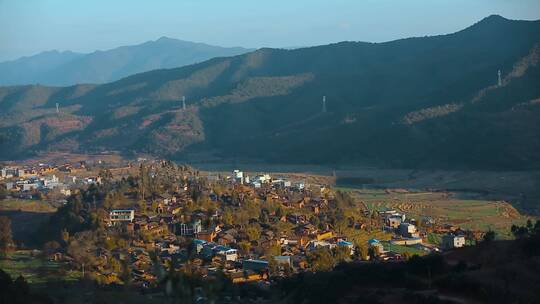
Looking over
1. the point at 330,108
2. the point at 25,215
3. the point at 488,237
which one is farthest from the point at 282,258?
the point at 330,108

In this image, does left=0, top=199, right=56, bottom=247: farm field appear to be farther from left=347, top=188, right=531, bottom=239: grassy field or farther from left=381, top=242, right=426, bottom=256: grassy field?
left=347, top=188, right=531, bottom=239: grassy field

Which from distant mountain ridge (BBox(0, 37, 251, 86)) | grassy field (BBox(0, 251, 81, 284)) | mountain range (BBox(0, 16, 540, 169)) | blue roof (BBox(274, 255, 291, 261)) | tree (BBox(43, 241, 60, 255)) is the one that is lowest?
blue roof (BBox(274, 255, 291, 261))

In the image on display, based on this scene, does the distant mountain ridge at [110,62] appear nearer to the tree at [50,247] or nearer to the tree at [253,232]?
the tree at [253,232]

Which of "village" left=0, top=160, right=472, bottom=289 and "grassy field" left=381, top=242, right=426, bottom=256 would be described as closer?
"village" left=0, top=160, right=472, bottom=289

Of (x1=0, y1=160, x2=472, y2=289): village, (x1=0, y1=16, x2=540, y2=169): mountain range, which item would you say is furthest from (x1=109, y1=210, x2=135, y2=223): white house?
(x1=0, y1=16, x2=540, y2=169): mountain range

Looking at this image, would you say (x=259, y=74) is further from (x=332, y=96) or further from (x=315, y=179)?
(x=315, y=179)

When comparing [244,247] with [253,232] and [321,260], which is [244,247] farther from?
[321,260]

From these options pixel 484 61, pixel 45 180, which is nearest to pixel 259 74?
pixel 484 61
